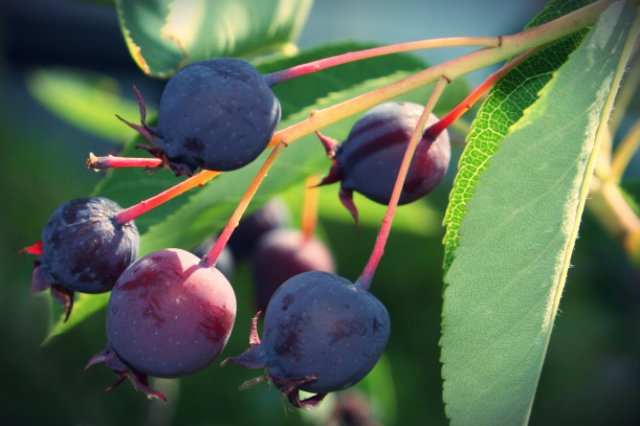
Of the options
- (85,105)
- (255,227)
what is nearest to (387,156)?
(255,227)

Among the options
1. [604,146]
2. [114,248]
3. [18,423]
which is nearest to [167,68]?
[114,248]

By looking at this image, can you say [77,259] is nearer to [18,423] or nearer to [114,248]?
[114,248]

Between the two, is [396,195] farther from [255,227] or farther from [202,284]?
[255,227]

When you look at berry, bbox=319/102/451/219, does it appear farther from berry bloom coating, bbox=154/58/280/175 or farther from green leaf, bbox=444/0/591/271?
berry bloom coating, bbox=154/58/280/175

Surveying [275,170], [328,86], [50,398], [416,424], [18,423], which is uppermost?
[328,86]


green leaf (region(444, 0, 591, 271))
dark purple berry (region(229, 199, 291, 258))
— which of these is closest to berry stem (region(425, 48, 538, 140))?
green leaf (region(444, 0, 591, 271))
